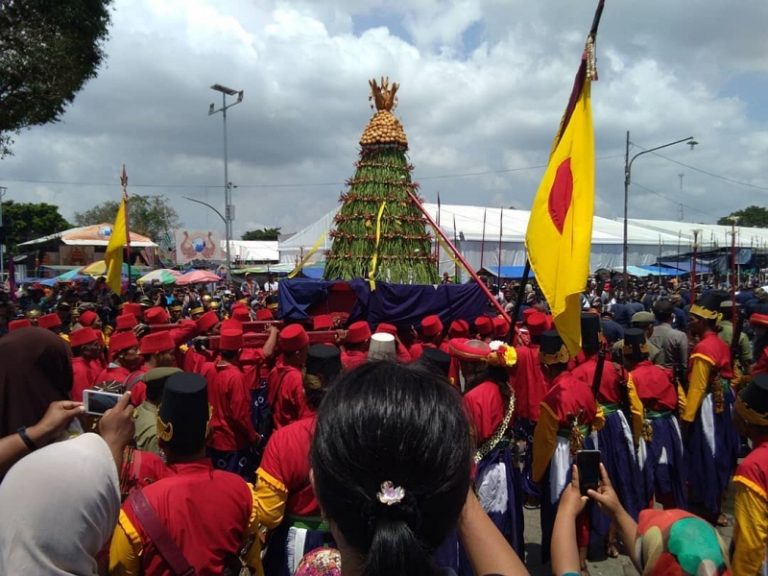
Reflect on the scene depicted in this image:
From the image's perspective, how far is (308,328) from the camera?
7.78 meters

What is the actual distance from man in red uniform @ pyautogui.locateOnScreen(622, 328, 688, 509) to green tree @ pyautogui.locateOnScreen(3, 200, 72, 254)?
2464 inches

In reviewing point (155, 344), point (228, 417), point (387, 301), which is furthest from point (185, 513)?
point (387, 301)

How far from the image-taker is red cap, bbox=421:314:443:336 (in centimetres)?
763

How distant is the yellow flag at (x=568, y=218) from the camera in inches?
154

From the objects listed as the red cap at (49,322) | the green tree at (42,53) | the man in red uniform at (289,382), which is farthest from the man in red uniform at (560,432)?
the green tree at (42,53)

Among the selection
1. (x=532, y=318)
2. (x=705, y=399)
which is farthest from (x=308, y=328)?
(x=705, y=399)

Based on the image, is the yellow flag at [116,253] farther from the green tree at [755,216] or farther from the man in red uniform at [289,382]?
the green tree at [755,216]

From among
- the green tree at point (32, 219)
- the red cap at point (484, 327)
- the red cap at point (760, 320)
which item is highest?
the green tree at point (32, 219)

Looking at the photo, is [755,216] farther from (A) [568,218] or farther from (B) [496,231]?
(A) [568,218]

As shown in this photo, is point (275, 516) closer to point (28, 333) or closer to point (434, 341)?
point (28, 333)

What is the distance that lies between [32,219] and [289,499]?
66.0 meters

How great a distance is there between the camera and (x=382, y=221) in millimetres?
9055

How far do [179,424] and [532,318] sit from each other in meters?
5.21

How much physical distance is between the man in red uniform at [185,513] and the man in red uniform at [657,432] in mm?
3750
